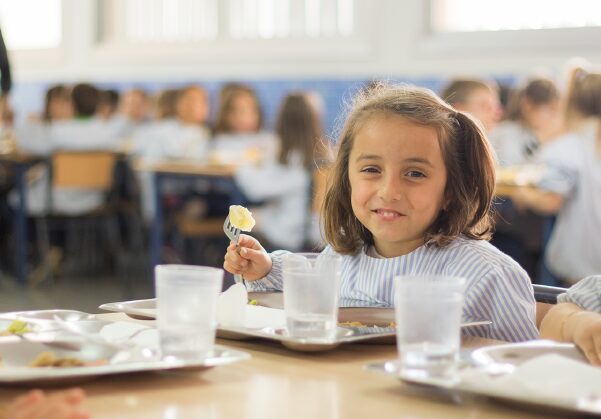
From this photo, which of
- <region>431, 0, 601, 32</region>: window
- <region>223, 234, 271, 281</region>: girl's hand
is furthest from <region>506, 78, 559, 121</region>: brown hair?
<region>223, 234, 271, 281</region>: girl's hand

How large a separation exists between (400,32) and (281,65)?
1161mm

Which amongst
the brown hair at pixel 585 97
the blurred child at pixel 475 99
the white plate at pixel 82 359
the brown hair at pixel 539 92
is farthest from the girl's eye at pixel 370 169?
→ the brown hair at pixel 539 92

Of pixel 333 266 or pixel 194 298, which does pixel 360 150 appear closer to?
pixel 333 266

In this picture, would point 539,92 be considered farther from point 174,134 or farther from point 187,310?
point 187,310

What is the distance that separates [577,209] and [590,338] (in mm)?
3527

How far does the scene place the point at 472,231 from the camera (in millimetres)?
1749

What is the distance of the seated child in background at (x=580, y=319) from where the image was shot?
45.1 inches

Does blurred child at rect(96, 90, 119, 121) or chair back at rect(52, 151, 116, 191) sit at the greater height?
blurred child at rect(96, 90, 119, 121)

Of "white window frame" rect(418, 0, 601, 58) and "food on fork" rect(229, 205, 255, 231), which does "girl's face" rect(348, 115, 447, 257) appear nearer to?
"food on fork" rect(229, 205, 255, 231)

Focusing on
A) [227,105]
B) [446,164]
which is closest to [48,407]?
[446,164]

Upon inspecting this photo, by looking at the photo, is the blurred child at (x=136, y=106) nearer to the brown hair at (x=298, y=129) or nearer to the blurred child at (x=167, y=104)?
the blurred child at (x=167, y=104)

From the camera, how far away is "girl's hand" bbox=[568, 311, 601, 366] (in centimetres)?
112

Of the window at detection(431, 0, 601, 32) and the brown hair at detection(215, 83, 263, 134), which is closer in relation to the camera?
the window at detection(431, 0, 601, 32)

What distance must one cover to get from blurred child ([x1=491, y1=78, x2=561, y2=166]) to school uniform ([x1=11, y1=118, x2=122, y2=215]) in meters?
2.55
